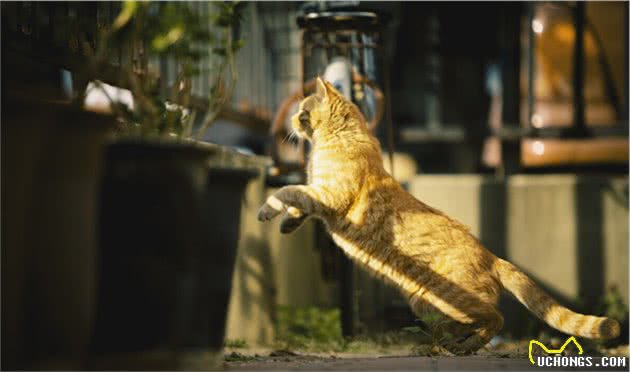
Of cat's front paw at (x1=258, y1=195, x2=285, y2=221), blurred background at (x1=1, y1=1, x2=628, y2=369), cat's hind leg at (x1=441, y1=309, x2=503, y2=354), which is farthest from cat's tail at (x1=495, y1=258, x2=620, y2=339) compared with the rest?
blurred background at (x1=1, y1=1, x2=628, y2=369)

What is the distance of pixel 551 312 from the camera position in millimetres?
4121

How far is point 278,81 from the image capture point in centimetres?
845

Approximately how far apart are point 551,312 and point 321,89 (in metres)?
1.74

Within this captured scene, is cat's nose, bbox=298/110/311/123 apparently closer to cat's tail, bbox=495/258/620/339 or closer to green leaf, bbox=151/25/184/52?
cat's tail, bbox=495/258/620/339

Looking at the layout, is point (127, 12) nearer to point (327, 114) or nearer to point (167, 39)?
point (167, 39)

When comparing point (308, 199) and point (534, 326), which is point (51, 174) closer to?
point (308, 199)

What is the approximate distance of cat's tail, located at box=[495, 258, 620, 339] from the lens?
3.92 meters

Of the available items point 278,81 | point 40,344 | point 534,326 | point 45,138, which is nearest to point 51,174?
point 45,138

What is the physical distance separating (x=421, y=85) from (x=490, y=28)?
35.3 inches

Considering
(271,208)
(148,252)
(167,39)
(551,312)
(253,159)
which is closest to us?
(148,252)

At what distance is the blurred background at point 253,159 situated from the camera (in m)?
2.46

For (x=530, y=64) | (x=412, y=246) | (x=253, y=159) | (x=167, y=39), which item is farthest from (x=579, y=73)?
(x=167, y=39)

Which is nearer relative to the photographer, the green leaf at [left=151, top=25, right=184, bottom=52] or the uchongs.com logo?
the green leaf at [left=151, top=25, right=184, bottom=52]

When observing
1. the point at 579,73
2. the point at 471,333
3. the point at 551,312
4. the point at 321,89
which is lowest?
the point at 471,333
